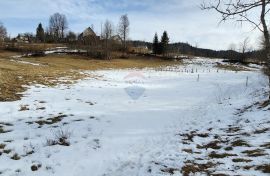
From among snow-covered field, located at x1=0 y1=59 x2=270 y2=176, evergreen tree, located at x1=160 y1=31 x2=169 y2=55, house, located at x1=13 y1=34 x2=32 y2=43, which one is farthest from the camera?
house, located at x1=13 y1=34 x2=32 y2=43

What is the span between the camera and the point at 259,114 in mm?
12328

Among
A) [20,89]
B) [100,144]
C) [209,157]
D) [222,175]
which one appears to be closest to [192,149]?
[209,157]

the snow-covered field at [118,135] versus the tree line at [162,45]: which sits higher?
the tree line at [162,45]

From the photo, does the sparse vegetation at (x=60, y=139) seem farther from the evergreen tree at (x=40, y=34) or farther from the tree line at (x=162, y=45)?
the evergreen tree at (x=40, y=34)

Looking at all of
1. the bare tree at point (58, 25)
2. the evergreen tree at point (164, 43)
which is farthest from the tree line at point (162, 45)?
the bare tree at point (58, 25)

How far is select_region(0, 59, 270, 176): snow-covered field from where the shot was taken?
25.8ft

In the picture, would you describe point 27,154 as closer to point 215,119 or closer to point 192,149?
point 192,149

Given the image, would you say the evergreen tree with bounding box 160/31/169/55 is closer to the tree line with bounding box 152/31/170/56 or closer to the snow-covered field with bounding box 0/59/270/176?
the tree line with bounding box 152/31/170/56

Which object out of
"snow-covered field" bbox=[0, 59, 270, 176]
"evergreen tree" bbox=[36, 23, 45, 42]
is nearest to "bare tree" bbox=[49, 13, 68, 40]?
"evergreen tree" bbox=[36, 23, 45, 42]

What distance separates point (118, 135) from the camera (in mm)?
10906

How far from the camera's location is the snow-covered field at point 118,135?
7.88 m

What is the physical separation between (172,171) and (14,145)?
4.91 m

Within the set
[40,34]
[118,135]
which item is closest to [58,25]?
[40,34]

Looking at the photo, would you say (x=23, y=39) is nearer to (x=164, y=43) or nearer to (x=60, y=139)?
(x=164, y=43)
